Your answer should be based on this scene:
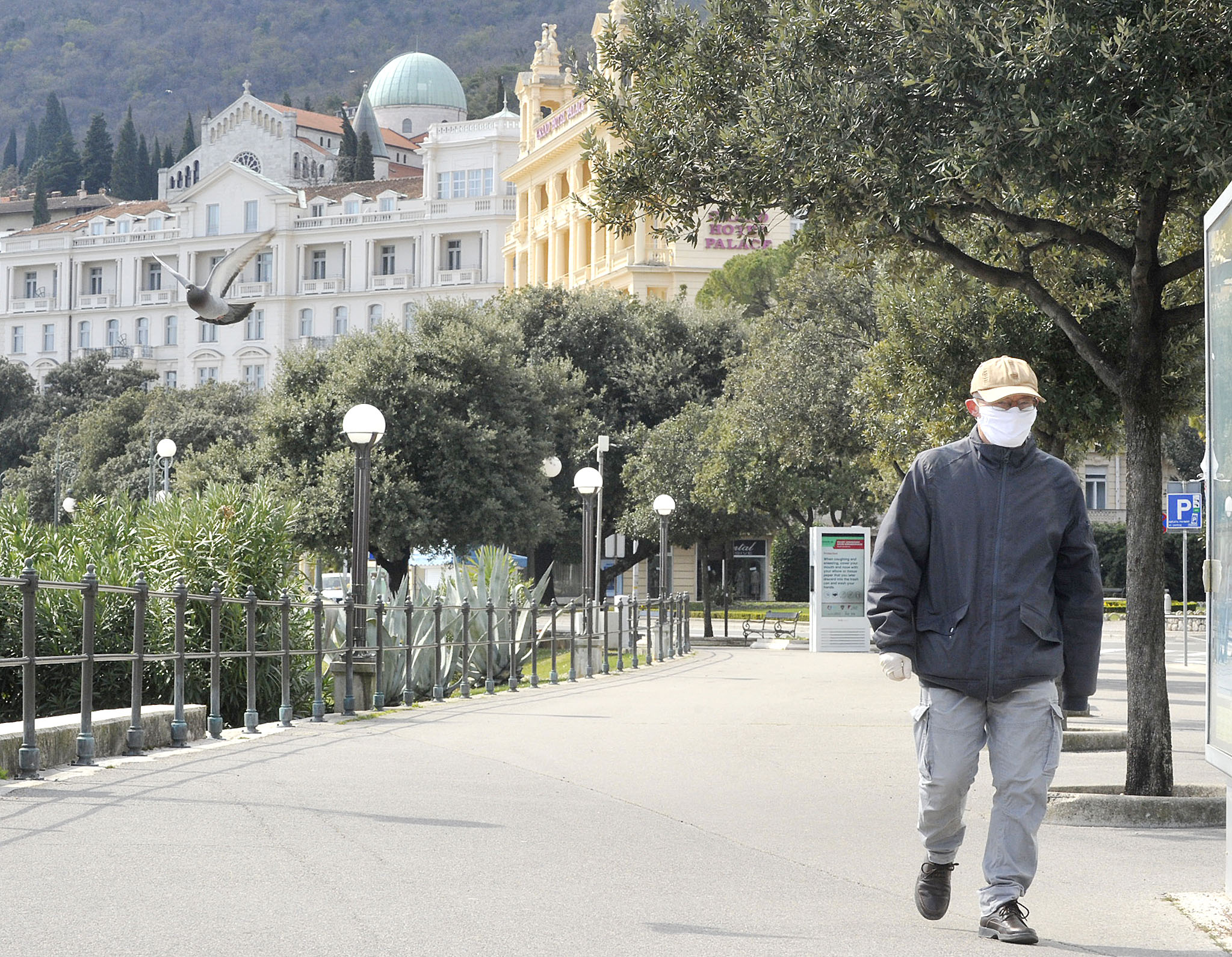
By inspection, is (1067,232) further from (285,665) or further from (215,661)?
(285,665)

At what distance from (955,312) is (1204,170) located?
5954 millimetres

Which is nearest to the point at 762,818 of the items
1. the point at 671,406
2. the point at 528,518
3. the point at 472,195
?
the point at 528,518

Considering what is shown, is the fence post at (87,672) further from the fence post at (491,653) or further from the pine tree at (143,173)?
the pine tree at (143,173)

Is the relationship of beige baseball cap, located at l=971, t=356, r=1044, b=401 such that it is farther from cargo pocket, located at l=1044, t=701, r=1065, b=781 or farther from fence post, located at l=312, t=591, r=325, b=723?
fence post, located at l=312, t=591, r=325, b=723

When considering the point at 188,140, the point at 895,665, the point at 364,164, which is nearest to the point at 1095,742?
the point at 895,665

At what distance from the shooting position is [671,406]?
5228 cm

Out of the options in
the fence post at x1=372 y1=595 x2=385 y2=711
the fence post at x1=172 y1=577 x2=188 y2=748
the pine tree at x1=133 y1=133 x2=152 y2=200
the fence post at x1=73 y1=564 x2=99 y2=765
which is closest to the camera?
the fence post at x1=73 y1=564 x2=99 y2=765

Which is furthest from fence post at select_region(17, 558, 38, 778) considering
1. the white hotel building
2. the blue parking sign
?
the white hotel building

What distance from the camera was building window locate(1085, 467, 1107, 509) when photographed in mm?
64562

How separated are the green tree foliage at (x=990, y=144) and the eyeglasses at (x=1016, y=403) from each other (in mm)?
3420

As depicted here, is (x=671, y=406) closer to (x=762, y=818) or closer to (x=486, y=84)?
(x=762, y=818)

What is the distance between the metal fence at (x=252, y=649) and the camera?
8.18m

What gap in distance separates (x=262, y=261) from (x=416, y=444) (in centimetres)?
7942

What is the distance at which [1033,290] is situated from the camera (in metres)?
9.38
